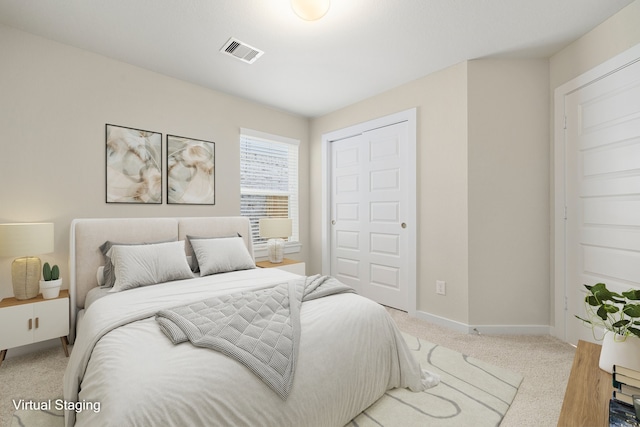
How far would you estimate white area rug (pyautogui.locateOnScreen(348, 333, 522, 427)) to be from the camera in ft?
5.19

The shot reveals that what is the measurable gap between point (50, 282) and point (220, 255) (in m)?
1.25

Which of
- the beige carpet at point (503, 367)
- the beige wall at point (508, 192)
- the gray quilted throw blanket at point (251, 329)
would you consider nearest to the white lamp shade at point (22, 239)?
the beige carpet at point (503, 367)

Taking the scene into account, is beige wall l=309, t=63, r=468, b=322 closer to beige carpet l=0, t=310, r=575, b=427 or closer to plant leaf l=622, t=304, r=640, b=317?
beige carpet l=0, t=310, r=575, b=427

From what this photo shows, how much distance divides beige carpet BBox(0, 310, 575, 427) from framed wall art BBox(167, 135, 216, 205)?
1.68m

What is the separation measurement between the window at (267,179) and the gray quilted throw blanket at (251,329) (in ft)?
7.00

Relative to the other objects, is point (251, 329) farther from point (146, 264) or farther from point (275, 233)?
point (275, 233)

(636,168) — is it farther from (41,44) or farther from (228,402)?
(41,44)

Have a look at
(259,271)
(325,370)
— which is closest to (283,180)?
(259,271)

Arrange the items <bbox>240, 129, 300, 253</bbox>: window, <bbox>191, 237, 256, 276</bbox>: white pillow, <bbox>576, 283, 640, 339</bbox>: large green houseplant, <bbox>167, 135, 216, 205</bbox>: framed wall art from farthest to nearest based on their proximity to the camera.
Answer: <bbox>240, 129, 300, 253</bbox>: window → <bbox>167, 135, 216, 205</bbox>: framed wall art → <bbox>191, 237, 256, 276</bbox>: white pillow → <bbox>576, 283, 640, 339</bbox>: large green houseplant

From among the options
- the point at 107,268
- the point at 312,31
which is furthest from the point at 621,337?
the point at 107,268

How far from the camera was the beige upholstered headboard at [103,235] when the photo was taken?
7.82 ft

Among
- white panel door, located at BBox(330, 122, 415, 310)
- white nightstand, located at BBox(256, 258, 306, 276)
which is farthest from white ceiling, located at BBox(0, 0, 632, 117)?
white nightstand, located at BBox(256, 258, 306, 276)

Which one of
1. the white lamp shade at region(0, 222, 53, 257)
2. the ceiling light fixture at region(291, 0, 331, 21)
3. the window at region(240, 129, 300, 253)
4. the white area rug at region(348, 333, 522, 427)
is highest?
the ceiling light fixture at region(291, 0, 331, 21)

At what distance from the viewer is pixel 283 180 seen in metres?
4.19
